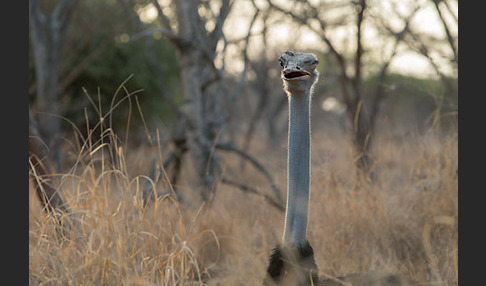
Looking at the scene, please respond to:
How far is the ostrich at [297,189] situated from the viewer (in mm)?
2453

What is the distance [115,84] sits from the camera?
383 inches

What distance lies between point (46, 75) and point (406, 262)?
14.1 ft

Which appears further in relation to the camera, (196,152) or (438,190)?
(196,152)

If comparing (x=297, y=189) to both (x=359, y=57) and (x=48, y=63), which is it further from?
(x=48, y=63)

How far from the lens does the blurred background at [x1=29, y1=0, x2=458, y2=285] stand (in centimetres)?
424

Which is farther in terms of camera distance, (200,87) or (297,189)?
(200,87)

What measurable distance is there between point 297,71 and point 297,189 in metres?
0.45

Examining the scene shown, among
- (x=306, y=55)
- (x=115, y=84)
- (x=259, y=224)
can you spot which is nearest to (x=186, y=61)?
(x=259, y=224)

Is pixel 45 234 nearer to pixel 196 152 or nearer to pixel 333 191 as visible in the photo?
pixel 333 191

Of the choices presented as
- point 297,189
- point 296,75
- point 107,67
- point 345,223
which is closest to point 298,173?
point 297,189

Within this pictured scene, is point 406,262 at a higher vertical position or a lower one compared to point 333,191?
lower

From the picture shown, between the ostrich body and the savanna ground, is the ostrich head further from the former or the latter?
the savanna ground

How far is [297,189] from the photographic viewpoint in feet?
8.09

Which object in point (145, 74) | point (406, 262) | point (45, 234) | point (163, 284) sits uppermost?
point (145, 74)
